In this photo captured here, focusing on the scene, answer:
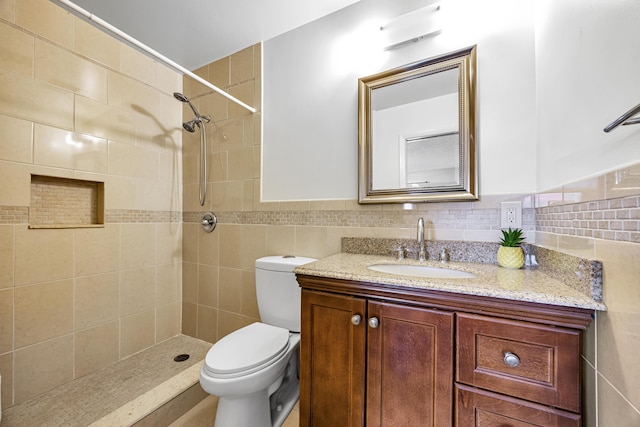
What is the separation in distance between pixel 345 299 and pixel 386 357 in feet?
0.78

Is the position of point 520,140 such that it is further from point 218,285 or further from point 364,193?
point 218,285

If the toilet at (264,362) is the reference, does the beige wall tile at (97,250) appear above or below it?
above

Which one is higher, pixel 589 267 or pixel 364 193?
pixel 364 193

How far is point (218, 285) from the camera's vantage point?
6.44 ft

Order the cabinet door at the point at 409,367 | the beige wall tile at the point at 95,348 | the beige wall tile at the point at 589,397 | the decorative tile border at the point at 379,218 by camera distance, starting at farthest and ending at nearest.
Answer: the beige wall tile at the point at 95,348 < the decorative tile border at the point at 379,218 < the cabinet door at the point at 409,367 < the beige wall tile at the point at 589,397

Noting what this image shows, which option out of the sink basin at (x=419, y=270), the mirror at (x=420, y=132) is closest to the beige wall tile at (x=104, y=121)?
the mirror at (x=420, y=132)

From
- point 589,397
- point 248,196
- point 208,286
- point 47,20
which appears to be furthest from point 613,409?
point 47,20

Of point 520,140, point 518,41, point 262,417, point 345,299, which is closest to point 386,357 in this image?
point 345,299

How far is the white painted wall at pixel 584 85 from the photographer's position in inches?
23.8

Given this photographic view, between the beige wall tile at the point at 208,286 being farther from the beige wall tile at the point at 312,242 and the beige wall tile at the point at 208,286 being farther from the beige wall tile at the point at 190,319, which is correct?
the beige wall tile at the point at 312,242

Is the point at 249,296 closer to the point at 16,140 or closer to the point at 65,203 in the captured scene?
the point at 65,203

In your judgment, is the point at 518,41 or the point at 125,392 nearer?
the point at 518,41

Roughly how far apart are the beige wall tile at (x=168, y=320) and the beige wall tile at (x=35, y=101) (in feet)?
4.78

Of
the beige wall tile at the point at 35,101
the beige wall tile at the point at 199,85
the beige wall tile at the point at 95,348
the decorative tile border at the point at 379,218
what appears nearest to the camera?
the decorative tile border at the point at 379,218
